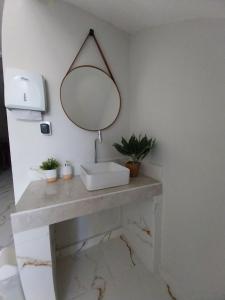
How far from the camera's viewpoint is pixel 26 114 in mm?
1208

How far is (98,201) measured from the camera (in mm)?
1071

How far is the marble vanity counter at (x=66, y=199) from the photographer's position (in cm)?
89

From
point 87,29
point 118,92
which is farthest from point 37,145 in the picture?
point 87,29

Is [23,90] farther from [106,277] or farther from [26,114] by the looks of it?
[106,277]

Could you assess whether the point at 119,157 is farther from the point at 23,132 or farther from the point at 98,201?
the point at 23,132

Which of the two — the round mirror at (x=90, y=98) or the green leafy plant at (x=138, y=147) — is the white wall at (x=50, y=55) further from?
the green leafy plant at (x=138, y=147)

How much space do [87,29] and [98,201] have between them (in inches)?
53.6

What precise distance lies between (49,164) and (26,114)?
41 cm

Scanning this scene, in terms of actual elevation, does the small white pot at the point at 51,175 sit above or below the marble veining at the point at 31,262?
above

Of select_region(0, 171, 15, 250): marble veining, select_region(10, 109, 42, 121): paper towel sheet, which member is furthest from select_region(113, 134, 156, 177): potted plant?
select_region(0, 171, 15, 250): marble veining

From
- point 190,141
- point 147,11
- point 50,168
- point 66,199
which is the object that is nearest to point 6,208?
point 50,168

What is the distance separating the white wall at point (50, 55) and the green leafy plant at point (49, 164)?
41mm

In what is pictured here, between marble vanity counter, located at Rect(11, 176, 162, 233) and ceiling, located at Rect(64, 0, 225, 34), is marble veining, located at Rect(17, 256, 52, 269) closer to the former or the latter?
marble vanity counter, located at Rect(11, 176, 162, 233)

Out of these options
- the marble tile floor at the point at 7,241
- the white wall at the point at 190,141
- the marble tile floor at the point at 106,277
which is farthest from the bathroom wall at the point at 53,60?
the marble tile floor at the point at 7,241
